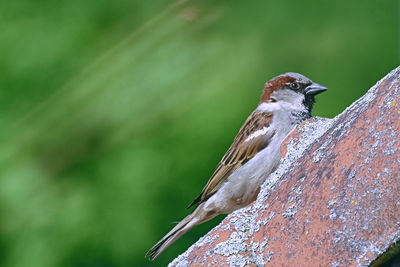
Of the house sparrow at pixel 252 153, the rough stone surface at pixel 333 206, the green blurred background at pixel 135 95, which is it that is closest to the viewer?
the rough stone surface at pixel 333 206

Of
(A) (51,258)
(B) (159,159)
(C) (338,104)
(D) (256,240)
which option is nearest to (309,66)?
(C) (338,104)

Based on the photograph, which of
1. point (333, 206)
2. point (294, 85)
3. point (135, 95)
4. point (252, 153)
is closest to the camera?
point (333, 206)

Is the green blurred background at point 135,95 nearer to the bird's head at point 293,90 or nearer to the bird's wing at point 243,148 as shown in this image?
the bird's head at point 293,90

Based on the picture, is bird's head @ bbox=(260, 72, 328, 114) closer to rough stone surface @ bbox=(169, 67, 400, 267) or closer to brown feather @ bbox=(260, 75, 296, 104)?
brown feather @ bbox=(260, 75, 296, 104)

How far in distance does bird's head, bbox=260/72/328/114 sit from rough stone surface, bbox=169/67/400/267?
2.55ft

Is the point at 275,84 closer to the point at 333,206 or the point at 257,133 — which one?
the point at 257,133

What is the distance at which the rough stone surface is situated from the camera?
112 cm

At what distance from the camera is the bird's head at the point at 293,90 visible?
2.28 meters

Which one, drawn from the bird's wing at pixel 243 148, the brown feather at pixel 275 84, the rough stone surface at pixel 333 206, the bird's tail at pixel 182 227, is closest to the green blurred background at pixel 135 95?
the brown feather at pixel 275 84

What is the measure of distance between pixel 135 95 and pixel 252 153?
158 centimetres

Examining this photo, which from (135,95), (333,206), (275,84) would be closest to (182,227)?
(275,84)

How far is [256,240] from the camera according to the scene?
1415 millimetres

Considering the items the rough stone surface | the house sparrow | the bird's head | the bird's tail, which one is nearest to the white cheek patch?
the house sparrow

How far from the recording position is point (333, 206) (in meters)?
1.21
